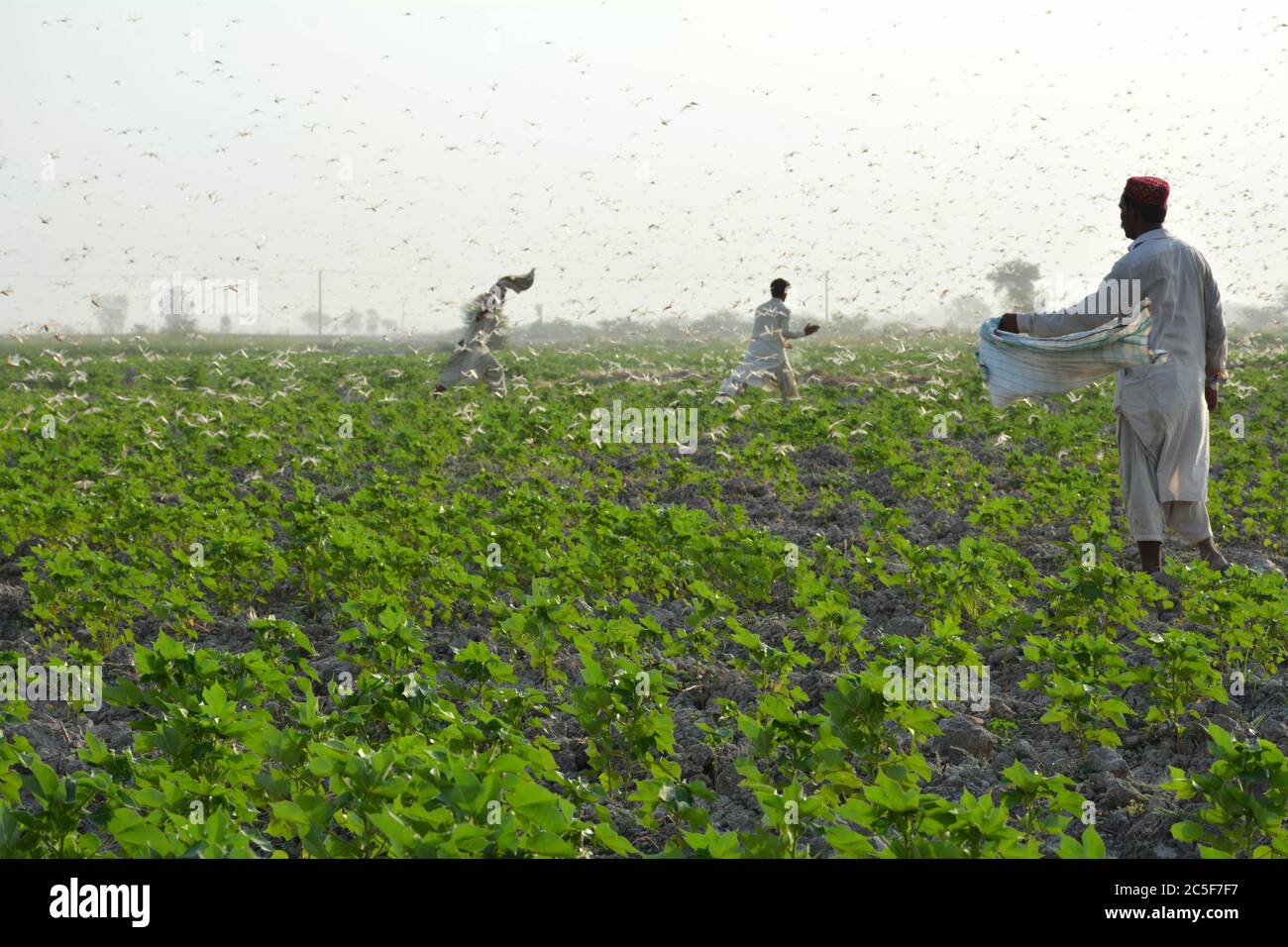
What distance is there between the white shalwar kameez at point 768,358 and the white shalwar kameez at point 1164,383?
8122 millimetres

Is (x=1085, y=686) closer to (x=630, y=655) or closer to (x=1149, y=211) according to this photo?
(x=630, y=655)

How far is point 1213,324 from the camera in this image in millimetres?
7184

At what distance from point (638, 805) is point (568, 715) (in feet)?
3.07

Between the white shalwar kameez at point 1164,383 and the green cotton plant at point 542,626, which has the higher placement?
the white shalwar kameez at point 1164,383

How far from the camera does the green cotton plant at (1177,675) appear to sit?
434 centimetres

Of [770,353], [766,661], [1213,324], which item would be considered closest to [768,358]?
[770,353]

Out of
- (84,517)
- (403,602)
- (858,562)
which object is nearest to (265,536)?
(84,517)

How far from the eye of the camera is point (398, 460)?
11.1 meters

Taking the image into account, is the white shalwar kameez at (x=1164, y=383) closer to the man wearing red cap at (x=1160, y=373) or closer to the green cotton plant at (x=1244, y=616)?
the man wearing red cap at (x=1160, y=373)

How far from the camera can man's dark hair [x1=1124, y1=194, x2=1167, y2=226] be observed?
23.2 feet

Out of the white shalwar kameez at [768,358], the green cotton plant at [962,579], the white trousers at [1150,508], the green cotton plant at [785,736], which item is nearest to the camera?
the green cotton plant at [785,736]

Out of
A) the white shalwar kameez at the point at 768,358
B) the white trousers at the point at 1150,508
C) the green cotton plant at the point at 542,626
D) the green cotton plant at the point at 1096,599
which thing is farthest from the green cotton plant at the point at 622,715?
the white shalwar kameez at the point at 768,358

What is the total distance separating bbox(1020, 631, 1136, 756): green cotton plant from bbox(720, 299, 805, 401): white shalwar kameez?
10.8 metres
